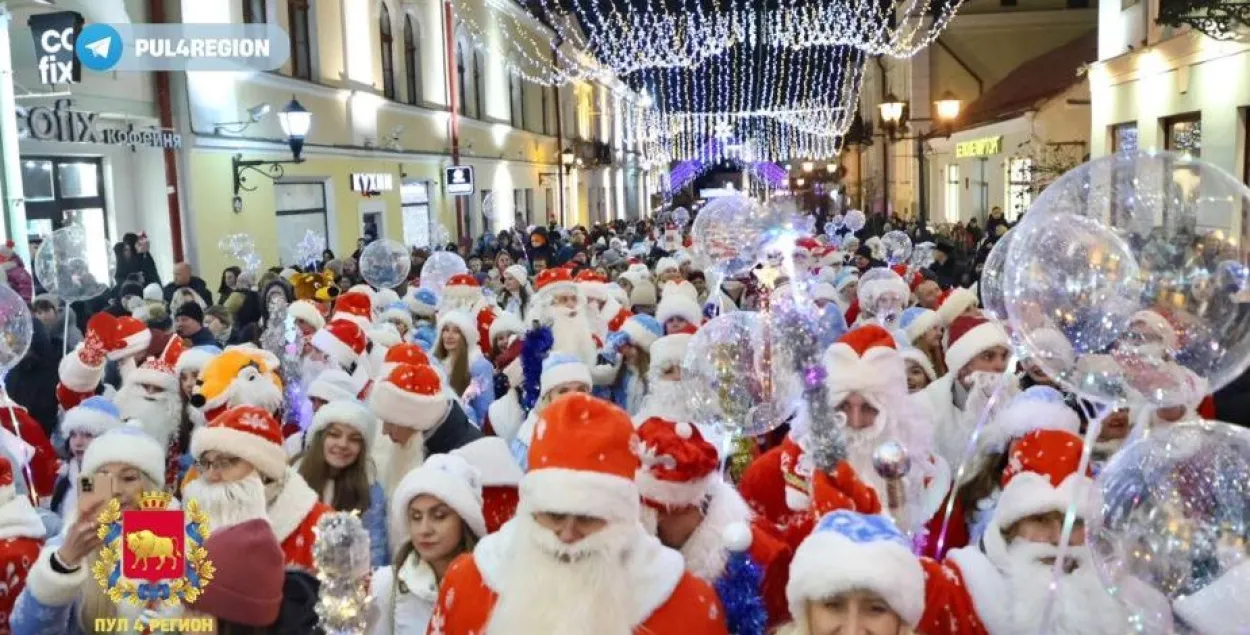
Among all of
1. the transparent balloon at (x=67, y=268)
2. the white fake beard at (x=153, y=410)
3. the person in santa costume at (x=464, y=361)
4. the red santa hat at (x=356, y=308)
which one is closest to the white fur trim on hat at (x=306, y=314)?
the red santa hat at (x=356, y=308)

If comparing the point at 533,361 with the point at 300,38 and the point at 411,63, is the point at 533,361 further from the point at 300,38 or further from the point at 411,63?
the point at 411,63

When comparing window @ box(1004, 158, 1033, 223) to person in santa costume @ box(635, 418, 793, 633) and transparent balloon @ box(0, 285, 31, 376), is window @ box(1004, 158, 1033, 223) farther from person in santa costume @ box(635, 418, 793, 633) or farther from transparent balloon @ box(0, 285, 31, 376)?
person in santa costume @ box(635, 418, 793, 633)

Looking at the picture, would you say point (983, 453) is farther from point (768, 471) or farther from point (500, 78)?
point (500, 78)

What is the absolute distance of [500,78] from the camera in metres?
31.5

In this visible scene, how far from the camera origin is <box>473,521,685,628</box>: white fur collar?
276 centimetres

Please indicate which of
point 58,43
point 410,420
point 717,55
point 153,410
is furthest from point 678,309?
point 717,55

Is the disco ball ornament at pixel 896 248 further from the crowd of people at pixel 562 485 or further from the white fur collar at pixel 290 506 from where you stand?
the white fur collar at pixel 290 506

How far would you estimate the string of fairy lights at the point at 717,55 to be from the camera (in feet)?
87.7

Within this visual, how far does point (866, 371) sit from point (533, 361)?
2.28 meters

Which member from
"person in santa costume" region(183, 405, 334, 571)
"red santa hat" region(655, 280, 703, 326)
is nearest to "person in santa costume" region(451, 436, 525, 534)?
"person in santa costume" region(183, 405, 334, 571)

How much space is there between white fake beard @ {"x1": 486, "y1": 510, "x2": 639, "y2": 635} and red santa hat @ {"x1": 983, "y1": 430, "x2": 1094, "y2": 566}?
120 cm

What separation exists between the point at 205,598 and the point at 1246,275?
9.69 feet

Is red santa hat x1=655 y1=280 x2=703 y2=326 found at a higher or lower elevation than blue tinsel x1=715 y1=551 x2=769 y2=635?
higher

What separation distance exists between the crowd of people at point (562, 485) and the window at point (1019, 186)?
16.1 meters
